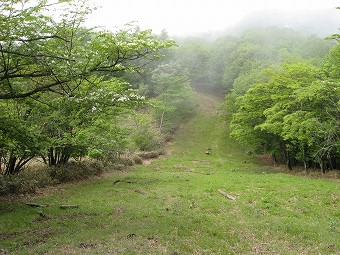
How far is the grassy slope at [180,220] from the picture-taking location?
348 inches

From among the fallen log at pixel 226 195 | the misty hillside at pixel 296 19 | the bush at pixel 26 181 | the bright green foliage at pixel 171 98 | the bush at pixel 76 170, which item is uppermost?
the misty hillside at pixel 296 19

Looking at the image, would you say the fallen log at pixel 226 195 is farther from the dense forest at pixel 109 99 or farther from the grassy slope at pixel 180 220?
the dense forest at pixel 109 99

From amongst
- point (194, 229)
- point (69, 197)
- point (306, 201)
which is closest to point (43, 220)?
point (69, 197)

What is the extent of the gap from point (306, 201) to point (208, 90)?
66134 millimetres

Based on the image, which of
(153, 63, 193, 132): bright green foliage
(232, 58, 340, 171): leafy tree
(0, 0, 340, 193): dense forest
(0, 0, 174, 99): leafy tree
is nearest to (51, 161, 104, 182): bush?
(0, 0, 340, 193): dense forest

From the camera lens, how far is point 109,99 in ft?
33.4

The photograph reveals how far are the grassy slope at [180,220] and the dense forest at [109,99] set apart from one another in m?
2.85

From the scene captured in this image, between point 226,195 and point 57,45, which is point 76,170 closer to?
point 226,195

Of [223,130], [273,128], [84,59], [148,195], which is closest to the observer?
[84,59]

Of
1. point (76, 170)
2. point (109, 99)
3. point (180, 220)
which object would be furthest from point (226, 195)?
point (76, 170)

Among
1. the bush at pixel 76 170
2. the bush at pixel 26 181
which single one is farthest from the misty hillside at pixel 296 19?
the bush at pixel 26 181

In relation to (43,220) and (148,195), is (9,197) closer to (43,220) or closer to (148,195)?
(43,220)

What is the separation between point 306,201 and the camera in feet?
51.3

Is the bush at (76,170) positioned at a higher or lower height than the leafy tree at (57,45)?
lower
